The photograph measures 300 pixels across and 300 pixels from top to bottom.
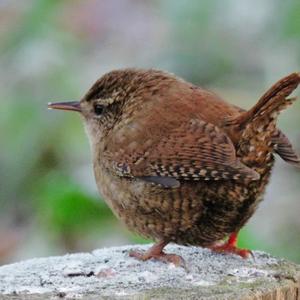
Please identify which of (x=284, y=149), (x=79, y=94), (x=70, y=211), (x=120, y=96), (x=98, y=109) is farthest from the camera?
(x=79, y=94)

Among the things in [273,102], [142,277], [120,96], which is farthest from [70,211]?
[142,277]

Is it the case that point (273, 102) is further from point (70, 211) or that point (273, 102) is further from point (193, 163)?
point (70, 211)

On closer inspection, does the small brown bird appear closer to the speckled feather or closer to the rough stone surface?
the speckled feather

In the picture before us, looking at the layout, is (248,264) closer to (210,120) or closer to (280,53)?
(210,120)

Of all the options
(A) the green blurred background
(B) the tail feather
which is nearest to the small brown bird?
(B) the tail feather

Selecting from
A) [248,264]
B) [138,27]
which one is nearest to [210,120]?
[248,264]

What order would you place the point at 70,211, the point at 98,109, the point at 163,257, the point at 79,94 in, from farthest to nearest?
the point at 79,94 → the point at 70,211 → the point at 98,109 → the point at 163,257
